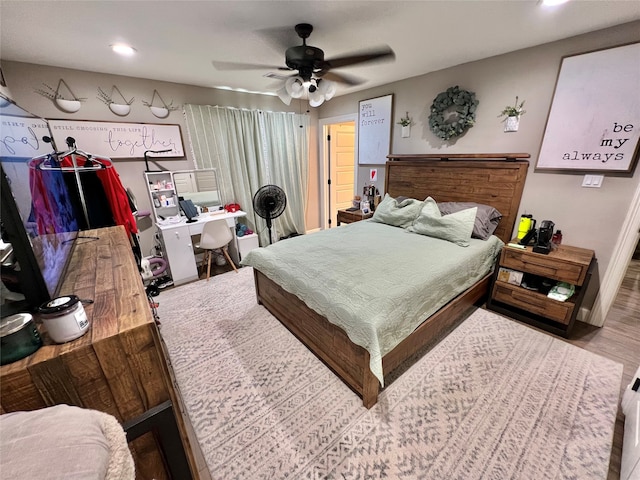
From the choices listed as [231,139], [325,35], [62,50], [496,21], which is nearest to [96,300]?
[325,35]

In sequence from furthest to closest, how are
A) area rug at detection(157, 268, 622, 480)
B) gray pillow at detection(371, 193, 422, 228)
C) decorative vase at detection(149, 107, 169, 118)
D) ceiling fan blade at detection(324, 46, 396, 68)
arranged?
1. decorative vase at detection(149, 107, 169, 118)
2. gray pillow at detection(371, 193, 422, 228)
3. ceiling fan blade at detection(324, 46, 396, 68)
4. area rug at detection(157, 268, 622, 480)

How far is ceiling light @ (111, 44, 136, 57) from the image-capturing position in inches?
79.5

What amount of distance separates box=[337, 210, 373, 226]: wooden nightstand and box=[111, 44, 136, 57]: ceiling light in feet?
9.12

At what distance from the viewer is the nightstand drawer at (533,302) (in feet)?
6.72

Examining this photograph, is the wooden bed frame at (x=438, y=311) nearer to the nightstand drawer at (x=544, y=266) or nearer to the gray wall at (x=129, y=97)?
the nightstand drawer at (x=544, y=266)

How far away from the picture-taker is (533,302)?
7.18 feet

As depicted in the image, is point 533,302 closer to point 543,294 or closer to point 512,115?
point 543,294

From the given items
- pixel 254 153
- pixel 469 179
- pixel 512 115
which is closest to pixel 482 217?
pixel 469 179

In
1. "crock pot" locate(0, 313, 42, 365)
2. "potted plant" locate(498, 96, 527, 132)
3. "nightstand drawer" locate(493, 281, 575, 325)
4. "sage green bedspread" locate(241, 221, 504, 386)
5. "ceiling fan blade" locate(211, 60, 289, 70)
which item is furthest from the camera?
"potted plant" locate(498, 96, 527, 132)

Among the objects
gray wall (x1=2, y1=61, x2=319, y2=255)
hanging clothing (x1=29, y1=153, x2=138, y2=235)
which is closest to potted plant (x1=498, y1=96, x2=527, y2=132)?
gray wall (x1=2, y1=61, x2=319, y2=255)

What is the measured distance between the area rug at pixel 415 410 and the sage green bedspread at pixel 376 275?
41 cm

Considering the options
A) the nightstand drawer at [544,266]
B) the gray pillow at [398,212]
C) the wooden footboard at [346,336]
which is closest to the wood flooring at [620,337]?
the nightstand drawer at [544,266]

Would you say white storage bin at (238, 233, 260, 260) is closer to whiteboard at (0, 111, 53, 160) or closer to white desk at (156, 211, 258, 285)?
white desk at (156, 211, 258, 285)

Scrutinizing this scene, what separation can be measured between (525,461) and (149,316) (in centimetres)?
187
